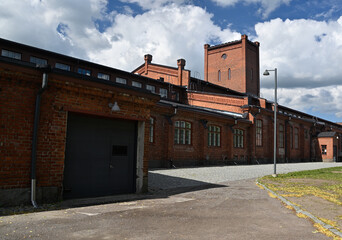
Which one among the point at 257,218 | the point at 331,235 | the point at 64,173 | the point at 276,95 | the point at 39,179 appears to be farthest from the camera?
the point at 276,95

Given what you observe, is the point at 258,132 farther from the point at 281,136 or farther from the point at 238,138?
the point at 281,136

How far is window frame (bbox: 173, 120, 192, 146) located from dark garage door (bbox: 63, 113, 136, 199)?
11.9 metres

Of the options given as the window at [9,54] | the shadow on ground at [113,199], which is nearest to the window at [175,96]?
the window at [9,54]

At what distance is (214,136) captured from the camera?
79.3ft

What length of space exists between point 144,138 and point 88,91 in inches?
96.3

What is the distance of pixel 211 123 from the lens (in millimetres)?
23766

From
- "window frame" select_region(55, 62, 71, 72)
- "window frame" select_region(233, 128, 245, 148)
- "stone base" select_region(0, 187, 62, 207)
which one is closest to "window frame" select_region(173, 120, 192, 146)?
"window frame" select_region(233, 128, 245, 148)

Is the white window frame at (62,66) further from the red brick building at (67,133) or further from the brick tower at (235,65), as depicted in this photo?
the brick tower at (235,65)

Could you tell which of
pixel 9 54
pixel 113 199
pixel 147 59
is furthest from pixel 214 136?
pixel 147 59

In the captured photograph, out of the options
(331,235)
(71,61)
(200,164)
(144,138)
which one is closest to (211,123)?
(200,164)

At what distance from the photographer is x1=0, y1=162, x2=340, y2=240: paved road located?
4.75 meters

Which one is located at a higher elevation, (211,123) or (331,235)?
(211,123)

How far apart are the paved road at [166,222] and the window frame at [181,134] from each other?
510 inches

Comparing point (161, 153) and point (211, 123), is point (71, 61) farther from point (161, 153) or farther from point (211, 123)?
point (211, 123)
